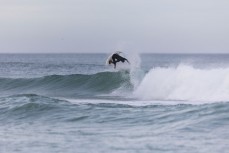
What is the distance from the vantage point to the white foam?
22.0 m

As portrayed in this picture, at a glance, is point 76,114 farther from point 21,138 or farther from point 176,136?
point 176,136

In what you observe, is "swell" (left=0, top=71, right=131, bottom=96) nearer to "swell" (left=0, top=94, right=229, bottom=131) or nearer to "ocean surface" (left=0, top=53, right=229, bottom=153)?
"ocean surface" (left=0, top=53, right=229, bottom=153)

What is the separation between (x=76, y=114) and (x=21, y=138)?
4171 mm

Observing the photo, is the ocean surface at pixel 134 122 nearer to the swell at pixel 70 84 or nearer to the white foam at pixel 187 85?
the white foam at pixel 187 85

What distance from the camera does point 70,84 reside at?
115ft

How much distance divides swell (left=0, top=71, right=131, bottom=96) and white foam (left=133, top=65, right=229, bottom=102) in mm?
3976

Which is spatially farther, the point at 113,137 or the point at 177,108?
the point at 177,108

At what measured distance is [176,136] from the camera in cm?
1234

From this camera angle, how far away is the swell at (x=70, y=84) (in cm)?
3189

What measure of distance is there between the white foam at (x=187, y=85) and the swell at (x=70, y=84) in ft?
13.0

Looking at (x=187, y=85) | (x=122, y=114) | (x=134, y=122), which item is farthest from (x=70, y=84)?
(x=134, y=122)

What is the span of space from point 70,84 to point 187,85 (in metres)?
12.7

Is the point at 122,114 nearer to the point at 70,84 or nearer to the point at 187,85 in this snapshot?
the point at 187,85

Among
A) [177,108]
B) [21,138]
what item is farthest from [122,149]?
[177,108]
